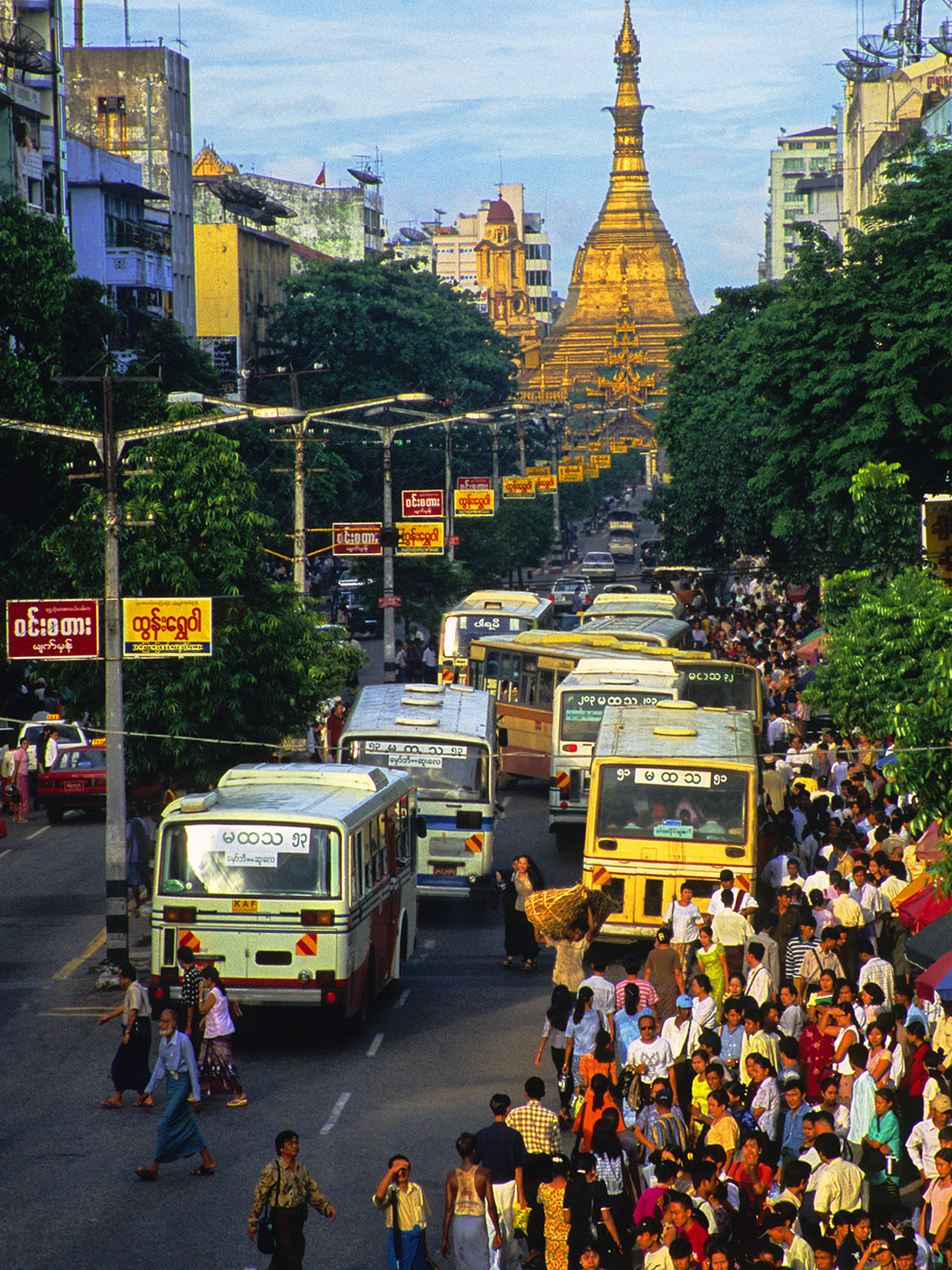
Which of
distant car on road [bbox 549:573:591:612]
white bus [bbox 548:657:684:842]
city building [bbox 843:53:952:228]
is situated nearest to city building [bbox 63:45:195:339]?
distant car on road [bbox 549:573:591:612]

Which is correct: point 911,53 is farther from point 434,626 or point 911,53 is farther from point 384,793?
point 384,793

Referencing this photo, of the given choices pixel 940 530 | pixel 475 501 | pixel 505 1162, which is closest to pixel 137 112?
pixel 475 501

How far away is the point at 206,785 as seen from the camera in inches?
1089

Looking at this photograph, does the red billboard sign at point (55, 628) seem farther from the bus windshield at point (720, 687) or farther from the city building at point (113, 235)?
the city building at point (113, 235)

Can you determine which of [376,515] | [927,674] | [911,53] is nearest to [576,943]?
[927,674]

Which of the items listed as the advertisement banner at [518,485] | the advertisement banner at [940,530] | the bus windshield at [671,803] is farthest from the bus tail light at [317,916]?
the advertisement banner at [518,485]

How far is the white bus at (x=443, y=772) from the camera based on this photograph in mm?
26016

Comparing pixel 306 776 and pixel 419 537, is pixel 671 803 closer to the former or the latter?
pixel 306 776

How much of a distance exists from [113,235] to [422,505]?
29058mm

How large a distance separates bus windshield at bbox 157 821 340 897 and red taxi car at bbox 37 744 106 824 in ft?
50.1

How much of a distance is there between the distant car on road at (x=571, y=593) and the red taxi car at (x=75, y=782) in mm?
33263

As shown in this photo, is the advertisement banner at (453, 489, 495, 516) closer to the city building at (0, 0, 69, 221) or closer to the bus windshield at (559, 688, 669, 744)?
the city building at (0, 0, 69, 221)

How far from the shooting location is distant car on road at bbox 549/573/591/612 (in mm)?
67944

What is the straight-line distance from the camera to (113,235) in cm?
7000
